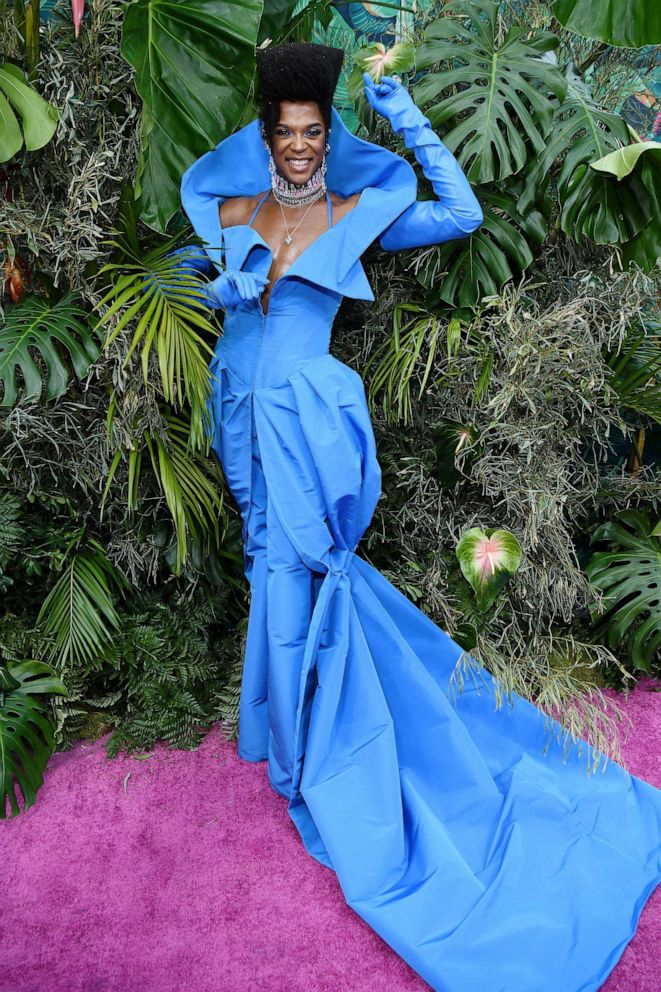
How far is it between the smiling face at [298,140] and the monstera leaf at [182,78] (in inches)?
A: 7.0

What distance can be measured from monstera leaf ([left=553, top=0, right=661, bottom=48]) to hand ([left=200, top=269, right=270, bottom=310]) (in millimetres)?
951

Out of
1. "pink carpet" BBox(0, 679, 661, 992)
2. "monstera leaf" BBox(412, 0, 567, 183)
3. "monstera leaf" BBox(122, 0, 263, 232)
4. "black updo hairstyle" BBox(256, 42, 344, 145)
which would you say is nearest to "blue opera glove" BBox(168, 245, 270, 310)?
"monstera leaf" BBox(122, 0, 263, 232)

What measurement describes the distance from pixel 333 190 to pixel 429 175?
0.26 meters

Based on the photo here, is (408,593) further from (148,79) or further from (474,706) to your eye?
(148,79)

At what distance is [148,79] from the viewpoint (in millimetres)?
1919

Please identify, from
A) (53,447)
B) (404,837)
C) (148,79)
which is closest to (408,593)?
(404,837)

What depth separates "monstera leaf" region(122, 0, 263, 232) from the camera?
75.2 inches

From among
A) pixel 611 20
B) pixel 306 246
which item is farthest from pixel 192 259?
pixel 611 20

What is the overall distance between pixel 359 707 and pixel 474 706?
37 centimetres

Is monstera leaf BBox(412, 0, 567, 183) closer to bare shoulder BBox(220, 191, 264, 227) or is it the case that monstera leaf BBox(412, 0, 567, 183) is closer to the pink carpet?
bare shoulder BBox(220, 191, 264, 227)

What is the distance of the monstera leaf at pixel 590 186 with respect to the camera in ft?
6.98

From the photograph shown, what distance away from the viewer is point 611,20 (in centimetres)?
196

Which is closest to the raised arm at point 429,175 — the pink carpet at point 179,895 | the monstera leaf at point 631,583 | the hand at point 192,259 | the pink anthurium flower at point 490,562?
the hand at point 192,259

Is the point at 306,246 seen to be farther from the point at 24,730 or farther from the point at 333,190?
the point at 24,730
